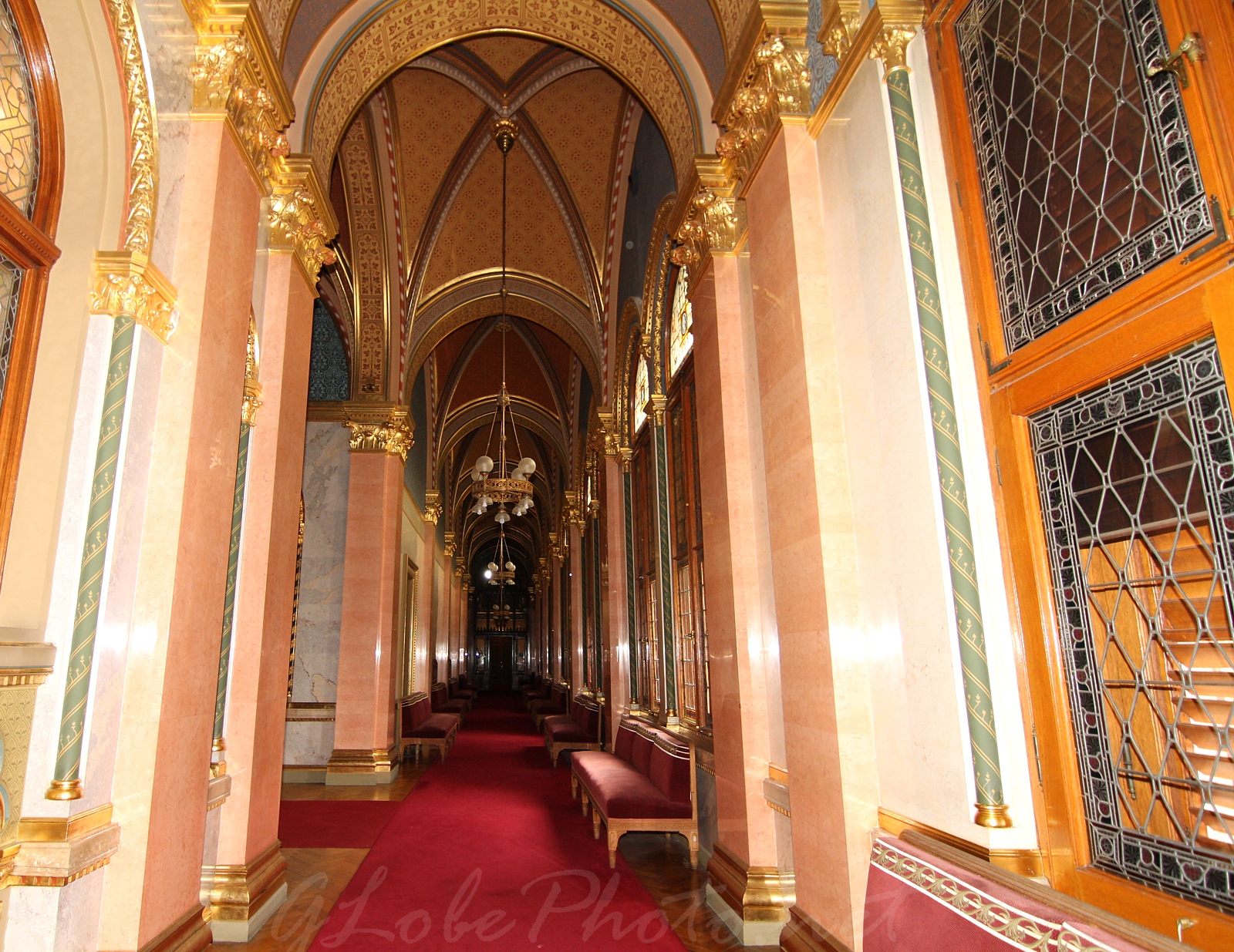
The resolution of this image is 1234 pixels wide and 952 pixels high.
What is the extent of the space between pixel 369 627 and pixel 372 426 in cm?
262

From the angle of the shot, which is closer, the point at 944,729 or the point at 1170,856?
the point at 1170,856

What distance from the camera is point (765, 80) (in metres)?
4.12

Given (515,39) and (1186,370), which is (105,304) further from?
(515,39)

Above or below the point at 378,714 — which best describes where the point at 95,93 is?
above

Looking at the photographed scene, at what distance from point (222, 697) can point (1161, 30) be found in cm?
501

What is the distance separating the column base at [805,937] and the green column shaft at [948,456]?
116 cm

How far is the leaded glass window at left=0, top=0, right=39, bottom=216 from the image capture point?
9.33 ft

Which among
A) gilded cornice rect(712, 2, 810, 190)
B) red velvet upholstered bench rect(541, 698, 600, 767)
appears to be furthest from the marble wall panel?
gilded cornice rect(712, 2, 810, 190)

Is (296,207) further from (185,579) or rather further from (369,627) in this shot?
(369,627)

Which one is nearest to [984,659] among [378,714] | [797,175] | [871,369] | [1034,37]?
[871,369]

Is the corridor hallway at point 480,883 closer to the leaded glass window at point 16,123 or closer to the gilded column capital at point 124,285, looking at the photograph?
the gilded column capital at point 124,285

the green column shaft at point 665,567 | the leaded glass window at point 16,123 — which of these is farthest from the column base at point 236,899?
the green column shaft at point 665,567

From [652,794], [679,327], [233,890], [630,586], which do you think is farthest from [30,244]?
[630,586]

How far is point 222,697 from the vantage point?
170 inches
